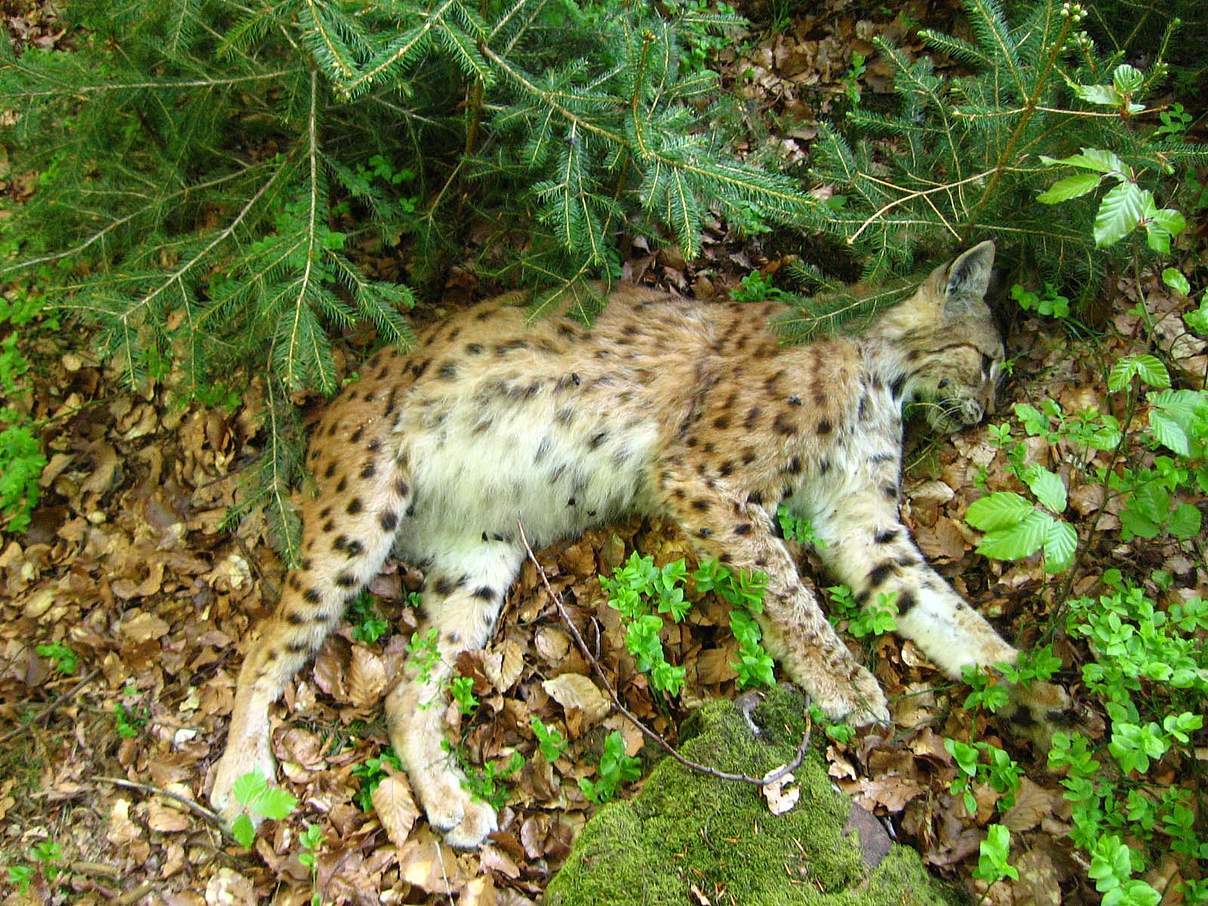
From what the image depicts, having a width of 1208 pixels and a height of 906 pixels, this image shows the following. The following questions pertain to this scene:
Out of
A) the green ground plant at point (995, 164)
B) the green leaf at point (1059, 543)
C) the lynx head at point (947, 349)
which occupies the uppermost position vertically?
the green ground plant at point (995, 164)

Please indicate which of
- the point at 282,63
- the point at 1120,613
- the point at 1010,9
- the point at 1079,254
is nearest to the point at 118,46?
the point at 282,63

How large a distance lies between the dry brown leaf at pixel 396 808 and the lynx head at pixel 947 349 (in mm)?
3025

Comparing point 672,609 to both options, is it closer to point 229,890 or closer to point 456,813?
point 456,813

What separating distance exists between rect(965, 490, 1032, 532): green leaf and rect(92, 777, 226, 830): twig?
129 inches

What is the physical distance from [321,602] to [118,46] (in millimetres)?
2642

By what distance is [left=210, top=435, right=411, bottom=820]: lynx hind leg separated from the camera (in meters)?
3.87

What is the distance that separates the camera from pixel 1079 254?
3688 mm

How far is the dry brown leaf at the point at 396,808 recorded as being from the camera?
353 centimetres

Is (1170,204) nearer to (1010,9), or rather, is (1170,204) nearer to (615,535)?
(1010,9)

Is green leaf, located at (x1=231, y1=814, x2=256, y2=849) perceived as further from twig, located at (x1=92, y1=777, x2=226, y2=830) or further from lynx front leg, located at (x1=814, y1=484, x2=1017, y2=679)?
lynx front leg, located at (x1=814, y1=484, x2=1017, y2=679)

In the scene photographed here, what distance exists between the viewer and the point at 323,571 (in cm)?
397

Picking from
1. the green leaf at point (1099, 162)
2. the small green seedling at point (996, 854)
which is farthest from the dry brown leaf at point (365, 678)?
the green leaf at point (1099, 162)

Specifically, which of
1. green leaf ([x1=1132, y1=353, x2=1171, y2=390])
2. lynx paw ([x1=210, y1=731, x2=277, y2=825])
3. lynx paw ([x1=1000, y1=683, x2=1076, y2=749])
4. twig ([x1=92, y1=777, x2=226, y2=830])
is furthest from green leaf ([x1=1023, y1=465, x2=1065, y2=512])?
twig ([x1=92, y1=777, x2=226, y2=830])

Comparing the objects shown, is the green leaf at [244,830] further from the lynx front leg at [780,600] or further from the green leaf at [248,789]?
the lynx front leg at [780,600]
